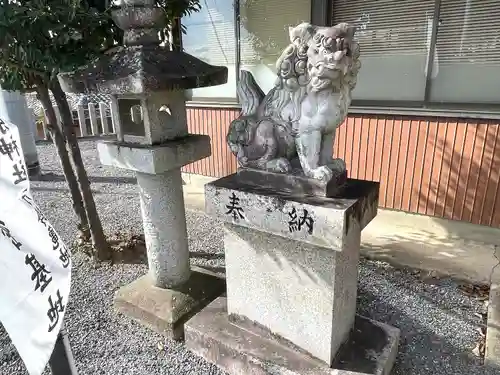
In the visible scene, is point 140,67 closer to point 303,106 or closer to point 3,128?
point 303,106

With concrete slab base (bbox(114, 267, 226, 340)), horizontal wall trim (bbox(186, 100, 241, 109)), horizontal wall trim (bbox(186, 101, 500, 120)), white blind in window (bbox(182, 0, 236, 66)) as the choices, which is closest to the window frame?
horizontal wall trim (bbox(186, 101, 500, 120))

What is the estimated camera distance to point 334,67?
1.87 meters

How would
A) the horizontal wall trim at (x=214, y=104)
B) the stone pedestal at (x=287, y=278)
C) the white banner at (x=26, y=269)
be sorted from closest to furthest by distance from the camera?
the white banner at (x=26, y=269) < the stone pedestal at (x=287, y=278) < the horizontal wall trim at (x=214, y=104)

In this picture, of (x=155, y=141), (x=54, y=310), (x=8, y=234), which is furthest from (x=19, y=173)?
(x=155, y=141)

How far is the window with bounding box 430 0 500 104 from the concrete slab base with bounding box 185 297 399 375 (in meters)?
3.02

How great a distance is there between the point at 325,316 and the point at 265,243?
564mm

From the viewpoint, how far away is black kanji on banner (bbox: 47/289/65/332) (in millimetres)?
1141

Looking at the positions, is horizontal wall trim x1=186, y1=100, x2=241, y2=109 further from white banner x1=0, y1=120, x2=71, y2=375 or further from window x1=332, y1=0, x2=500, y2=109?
white banner x1=0, y1=120, x2=71, y2=375

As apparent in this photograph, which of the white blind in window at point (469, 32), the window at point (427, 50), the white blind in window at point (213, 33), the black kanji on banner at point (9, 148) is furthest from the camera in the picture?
the white blind in window at point (213, 33)

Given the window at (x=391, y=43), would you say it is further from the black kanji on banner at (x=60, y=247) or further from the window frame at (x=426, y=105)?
the black kanji on banner at (x=60, y=247)

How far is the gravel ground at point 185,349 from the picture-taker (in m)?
2.59

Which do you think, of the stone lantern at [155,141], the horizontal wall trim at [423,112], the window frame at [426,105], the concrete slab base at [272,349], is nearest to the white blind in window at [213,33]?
the window frame at [426,105]

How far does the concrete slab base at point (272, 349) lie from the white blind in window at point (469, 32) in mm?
3216

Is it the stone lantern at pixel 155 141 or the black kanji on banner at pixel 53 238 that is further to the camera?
the stone lantern at pixel 155 141
